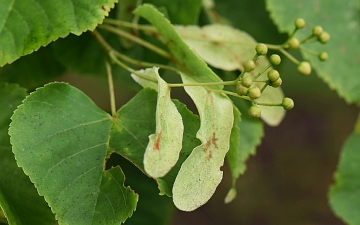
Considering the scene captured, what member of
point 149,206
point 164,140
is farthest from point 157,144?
point 149,206

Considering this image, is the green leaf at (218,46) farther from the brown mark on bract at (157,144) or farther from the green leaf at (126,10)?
the brown mark on bract at (157,144)

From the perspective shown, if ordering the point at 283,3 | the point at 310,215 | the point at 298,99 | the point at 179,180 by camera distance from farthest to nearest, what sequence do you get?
the point at 298,99 < the point at 310,215 < the point at 283,3 < the point at 179,180

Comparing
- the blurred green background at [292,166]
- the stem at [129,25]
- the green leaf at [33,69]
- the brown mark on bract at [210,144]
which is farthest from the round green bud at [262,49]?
the blurred green background at [292,166]

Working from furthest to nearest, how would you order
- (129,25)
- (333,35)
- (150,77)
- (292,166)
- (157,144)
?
(292,166), (333,35), (129,25), (150,77), (157,144)

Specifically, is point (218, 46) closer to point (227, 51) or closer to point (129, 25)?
point (227, 51)

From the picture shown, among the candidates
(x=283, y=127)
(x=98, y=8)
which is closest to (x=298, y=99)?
(x=283, y=127)

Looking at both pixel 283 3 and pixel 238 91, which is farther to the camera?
pixel 283 3

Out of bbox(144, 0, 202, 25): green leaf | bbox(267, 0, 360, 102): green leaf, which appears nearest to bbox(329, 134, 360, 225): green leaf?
bbox(267, 0, 360, 102): green leaf

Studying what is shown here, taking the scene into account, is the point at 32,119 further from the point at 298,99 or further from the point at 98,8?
the point at 298,99

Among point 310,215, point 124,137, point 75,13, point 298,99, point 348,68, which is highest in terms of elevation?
point 75,13
